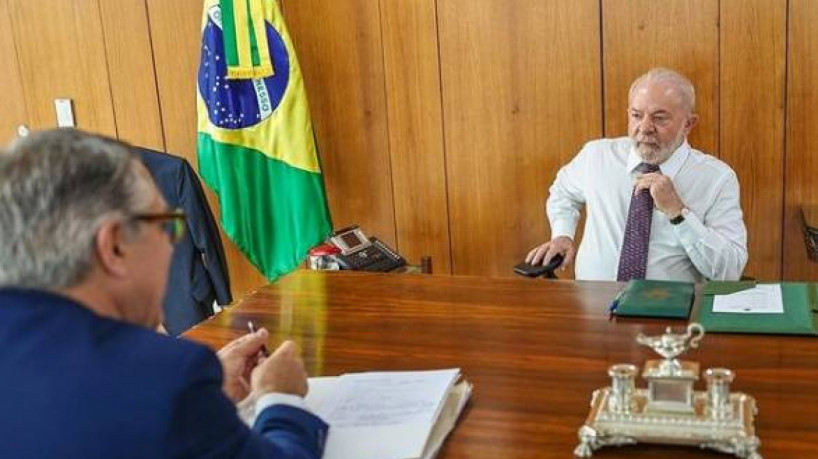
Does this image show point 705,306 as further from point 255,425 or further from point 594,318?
point 255,425

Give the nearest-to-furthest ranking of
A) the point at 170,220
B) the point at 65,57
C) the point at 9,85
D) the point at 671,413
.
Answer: the point at 170,220
the point at 671,413
the point at 65,57
the point at 9,85

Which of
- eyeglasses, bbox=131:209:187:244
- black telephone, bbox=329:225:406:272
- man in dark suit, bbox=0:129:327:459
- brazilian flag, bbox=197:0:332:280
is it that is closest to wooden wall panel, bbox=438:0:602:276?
brazilian flag, bbox=197:0:332:280

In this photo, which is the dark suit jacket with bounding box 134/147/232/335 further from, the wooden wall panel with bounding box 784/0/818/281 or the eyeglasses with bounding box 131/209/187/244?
the wooden wall panel with bounding box 784/0/818/281

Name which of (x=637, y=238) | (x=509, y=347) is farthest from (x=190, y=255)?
(x=509, y=347)

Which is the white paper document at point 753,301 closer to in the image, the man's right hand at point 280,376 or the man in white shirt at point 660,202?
the man in white shirt at point 660,202

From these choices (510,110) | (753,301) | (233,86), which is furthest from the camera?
(233,86)

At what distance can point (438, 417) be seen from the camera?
144 centimetres

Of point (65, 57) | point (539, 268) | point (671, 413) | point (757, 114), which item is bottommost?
point (539, 268)

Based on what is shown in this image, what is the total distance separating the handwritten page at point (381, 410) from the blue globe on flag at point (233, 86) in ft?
7.12

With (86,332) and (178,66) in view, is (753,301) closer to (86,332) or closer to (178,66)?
(86,332)

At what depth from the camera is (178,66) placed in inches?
151

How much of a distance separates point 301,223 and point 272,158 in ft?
1.00

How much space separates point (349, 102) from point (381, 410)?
94.3 inches

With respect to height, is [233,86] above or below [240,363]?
above
